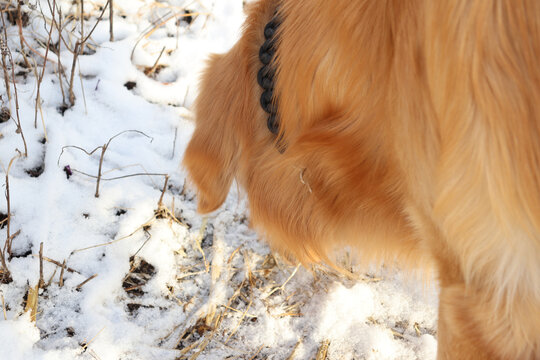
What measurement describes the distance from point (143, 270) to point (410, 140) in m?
1.27

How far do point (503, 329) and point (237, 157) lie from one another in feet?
3.10

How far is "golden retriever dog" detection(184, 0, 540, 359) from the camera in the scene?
86 centimetres

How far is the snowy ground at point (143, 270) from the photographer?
1.84m

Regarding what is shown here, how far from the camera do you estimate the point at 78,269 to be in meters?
1.94

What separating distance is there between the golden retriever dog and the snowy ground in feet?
1.35

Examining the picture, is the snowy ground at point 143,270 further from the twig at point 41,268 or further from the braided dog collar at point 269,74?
the braided dog collar at point 269,74

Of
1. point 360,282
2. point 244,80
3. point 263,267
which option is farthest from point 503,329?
point 263,267

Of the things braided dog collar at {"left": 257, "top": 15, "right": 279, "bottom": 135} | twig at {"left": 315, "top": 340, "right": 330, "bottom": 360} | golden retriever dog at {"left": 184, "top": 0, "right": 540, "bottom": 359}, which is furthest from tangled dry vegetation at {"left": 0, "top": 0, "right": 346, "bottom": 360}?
braided dog collar at {"left": 257, "top": 15, "right": 279, "bottom": 135}

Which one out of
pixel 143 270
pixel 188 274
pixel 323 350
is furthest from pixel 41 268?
pixel 323 350

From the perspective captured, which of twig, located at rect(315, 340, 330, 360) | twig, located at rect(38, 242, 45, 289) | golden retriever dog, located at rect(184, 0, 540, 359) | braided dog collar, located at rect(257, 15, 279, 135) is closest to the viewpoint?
golden retriever dog, located at rect(184, 0, 540, 359)

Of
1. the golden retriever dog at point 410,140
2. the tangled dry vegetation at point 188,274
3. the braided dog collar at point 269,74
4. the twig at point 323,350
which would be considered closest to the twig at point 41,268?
the tangled dry vegetation at point 188,274

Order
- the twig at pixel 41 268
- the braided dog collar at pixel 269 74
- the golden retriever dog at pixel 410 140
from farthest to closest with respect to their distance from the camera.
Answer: the twig at pixel 41 268
the braided dog collar at pixel 269 74
the golden retriever dog at pixel 410 140

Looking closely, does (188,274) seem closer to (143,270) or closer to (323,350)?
(143,270)

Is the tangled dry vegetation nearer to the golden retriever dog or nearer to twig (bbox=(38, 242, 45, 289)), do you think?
twig (bbox=(38, 242, 45, 289))
